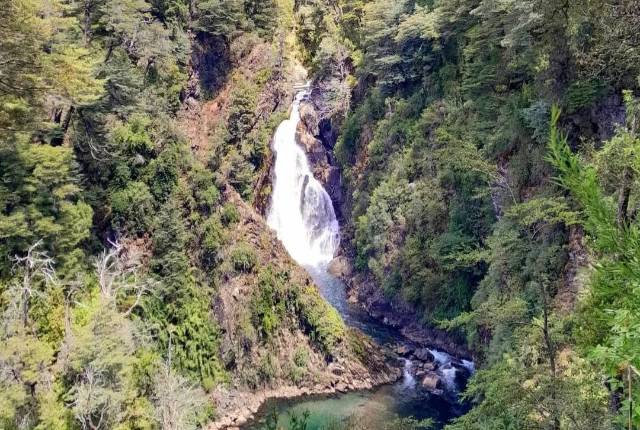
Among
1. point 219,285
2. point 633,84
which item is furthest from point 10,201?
point 633,84

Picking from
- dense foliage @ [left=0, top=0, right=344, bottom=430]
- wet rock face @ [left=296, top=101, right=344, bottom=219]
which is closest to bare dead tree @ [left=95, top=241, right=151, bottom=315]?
dense foliage @ [left=0, top=0, right=344, bottom=430]

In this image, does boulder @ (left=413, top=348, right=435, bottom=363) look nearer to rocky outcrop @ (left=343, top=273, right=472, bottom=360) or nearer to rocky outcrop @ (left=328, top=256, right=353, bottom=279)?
rocky outcrop @ (left=343, top=273, right=472, bottom=360)

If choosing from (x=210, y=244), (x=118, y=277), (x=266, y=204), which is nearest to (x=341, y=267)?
(x=266, y=204)

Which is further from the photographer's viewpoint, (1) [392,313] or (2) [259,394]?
(1) [392,313]

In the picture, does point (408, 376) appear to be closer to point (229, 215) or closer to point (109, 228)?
point (229, 215)

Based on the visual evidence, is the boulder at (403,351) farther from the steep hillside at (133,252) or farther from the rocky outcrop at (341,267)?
the rocky outcrop at (341,267)

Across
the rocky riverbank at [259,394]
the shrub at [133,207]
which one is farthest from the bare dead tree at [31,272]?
the rocky riverbank at [259,394]

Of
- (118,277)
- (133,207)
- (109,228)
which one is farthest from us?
Answer: (133,207)
